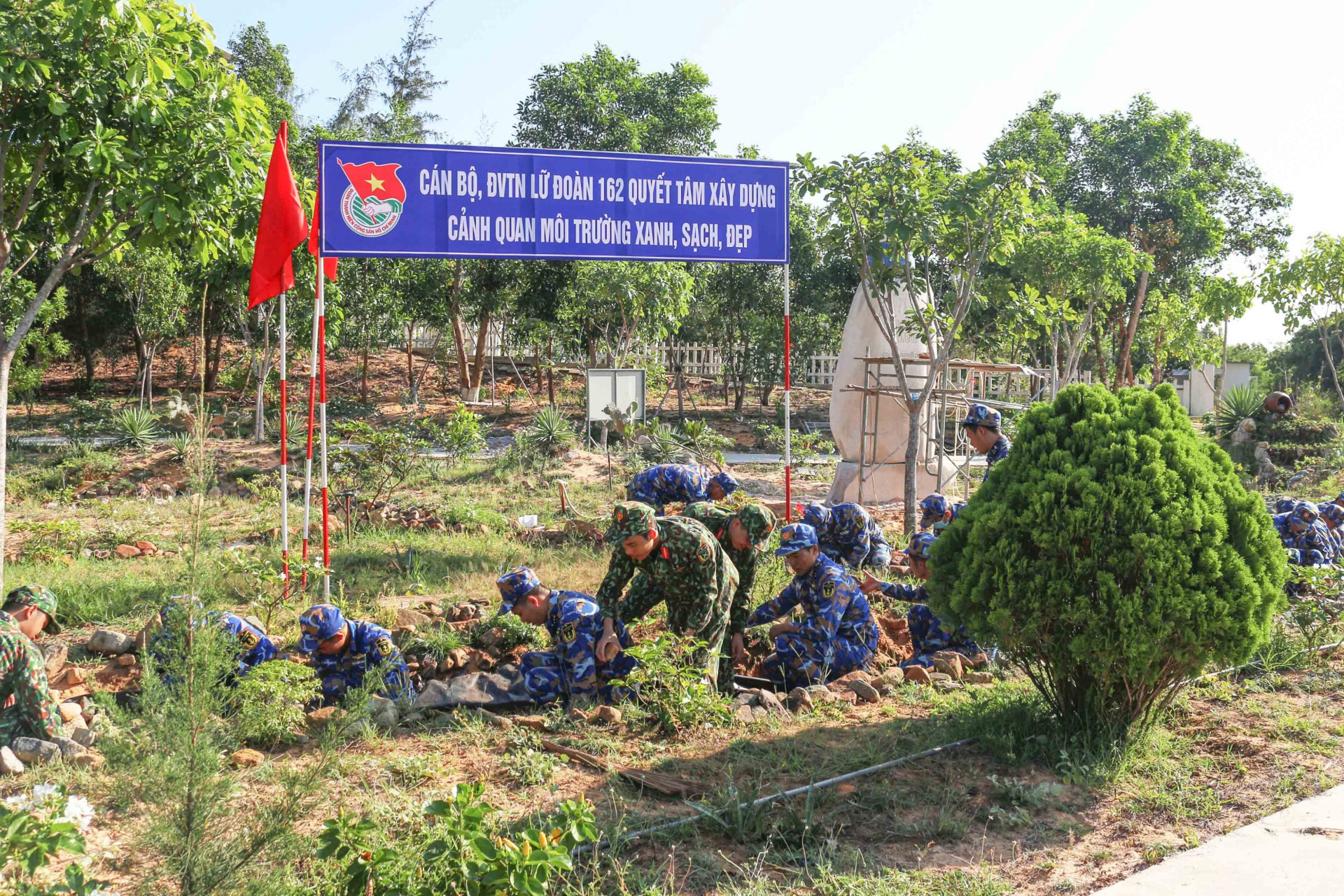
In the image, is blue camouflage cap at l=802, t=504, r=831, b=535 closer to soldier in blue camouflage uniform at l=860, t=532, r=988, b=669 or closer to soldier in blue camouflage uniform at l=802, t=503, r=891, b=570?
soldier in blue camouflage uniform at l=802, t=503, r=891, b=570

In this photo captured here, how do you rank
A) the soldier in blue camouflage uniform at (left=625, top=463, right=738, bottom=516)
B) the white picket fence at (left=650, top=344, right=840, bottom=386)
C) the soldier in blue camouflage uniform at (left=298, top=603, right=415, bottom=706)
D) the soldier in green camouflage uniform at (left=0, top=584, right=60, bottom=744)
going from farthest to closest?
the white picket fence at (left=650, top=344, right=840, bottom=386) < the soldier in blue camouflage uniform at (left=625, top=463, right=738, bottom=516) < the soldier in blue camouflage uniform at (left=298, top=603, right=415, bottom=706) < the soldier in green camouflage uniform at (left=0, top=584, right=60, bottom=744)

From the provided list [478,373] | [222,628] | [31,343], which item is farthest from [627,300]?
[222,628]

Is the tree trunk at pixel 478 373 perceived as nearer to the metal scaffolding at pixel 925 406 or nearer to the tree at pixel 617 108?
the tree at pixel 617 108

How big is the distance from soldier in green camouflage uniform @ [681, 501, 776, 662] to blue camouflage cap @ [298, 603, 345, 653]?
2.21m

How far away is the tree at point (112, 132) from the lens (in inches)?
225

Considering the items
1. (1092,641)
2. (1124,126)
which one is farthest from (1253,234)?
(1092,641)

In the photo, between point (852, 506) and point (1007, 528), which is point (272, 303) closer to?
point (852, 506)

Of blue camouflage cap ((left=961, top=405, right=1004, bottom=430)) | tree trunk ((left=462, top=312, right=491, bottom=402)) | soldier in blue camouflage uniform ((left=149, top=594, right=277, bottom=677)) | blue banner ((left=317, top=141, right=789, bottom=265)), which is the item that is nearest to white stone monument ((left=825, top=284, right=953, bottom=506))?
blue banner ((left=317, top=141, right=789, bottom=265))

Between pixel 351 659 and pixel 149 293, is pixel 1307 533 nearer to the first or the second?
pixel 351 659

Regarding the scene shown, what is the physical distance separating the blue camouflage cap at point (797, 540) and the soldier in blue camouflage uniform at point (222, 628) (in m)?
2.89

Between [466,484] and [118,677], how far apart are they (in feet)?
23.4

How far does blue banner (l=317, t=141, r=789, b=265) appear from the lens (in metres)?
7.75

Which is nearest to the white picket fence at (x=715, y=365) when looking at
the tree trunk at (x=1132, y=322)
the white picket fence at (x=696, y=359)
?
the white picket fence at (x=696, y=359)

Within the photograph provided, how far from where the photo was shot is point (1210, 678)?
17.9 feet
